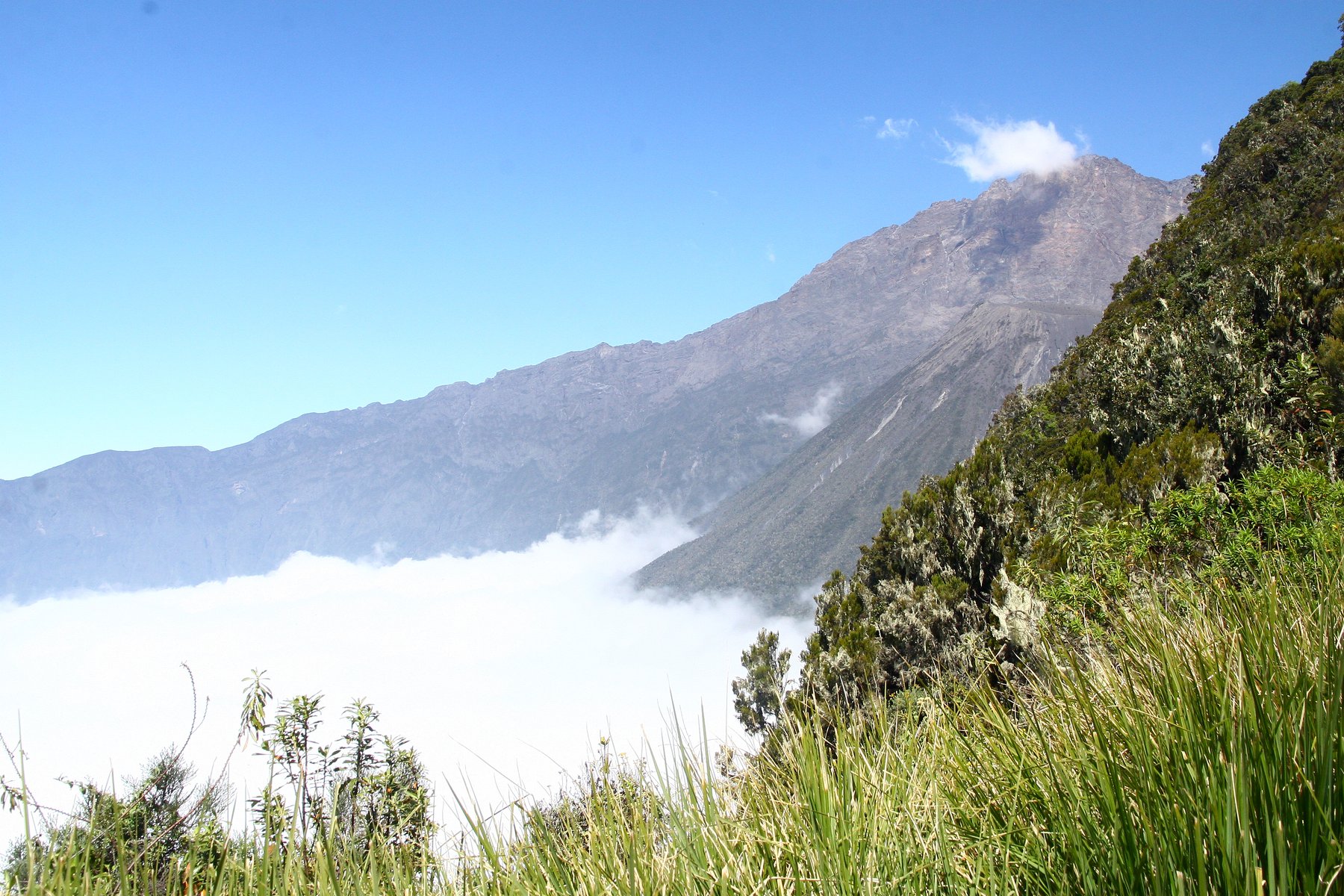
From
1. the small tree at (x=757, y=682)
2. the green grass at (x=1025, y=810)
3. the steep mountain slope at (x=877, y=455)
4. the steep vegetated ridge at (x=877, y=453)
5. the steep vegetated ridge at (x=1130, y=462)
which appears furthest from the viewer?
the steep vegetated ridge at (x=877, y=453)

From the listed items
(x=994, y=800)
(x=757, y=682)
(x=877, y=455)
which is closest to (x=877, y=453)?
(x=877, y=455)

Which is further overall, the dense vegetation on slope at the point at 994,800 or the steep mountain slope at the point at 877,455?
the steep mountain slope at the point at 877,455

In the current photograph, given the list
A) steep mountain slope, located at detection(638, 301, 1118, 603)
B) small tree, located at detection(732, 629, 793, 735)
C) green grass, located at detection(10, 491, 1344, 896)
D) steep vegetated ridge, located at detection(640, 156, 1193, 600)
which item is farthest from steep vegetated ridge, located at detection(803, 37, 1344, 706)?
steep vegetated ridge, located at detection(640, 156, 1193, 600)

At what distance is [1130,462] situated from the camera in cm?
1284

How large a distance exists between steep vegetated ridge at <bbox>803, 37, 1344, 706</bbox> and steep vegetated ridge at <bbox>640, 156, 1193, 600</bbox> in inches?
4202

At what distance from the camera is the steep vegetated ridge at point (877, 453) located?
14250 centimetres

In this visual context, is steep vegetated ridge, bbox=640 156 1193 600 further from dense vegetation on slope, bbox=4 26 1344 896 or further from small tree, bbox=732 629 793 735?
dense vegetation on slope, bbox=4 26 1344 896

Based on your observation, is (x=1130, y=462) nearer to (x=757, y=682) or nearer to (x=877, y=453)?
(x=757, y=682)

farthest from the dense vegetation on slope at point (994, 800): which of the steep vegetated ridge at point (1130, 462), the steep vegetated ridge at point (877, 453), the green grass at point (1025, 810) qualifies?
the steep vegetated ridge at point (877, 453)

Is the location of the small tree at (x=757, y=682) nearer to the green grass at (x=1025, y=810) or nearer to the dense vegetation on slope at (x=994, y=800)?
the dense vegetation on slope at (x=994, y=800)

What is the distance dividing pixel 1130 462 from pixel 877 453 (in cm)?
14736

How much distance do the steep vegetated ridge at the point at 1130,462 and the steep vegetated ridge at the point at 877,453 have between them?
106726 mm

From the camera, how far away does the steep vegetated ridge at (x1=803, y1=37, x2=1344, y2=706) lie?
789 cm

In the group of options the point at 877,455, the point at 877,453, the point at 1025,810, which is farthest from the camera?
the point at 877,453
